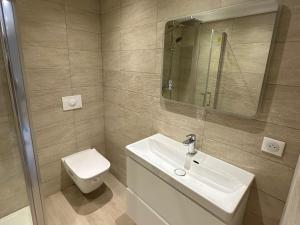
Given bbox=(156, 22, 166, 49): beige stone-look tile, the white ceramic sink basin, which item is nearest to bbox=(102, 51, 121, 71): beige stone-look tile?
bbox=(156, 22, 166, 49): beige stone-look tile

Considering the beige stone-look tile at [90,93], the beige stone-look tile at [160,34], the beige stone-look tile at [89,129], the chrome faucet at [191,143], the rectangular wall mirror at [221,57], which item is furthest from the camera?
the beige stone-look tile at [89,129]

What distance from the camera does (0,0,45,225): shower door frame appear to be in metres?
0.88

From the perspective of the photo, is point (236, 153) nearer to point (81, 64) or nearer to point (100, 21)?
point (81, 64)

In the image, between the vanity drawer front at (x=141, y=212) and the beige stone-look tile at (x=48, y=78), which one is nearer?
the vanity drawer front at (x=141, y=212)

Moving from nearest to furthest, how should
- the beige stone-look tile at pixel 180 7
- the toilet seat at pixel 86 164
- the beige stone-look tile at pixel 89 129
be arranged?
the beige stone-look tile at pixel 180 7
the toilet seat at pixel 86 164
the beige stone-look tile at pixel 89 129

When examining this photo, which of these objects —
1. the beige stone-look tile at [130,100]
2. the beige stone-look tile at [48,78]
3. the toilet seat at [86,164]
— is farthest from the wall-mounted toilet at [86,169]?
the beige stone-look tile at [48,78]

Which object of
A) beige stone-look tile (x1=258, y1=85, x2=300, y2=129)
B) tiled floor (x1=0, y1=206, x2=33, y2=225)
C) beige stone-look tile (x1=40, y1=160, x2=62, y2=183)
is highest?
beige stone-look tile (x1=258, y1=85, x2=300, y2=129)

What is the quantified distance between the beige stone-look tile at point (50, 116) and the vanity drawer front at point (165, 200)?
1.03 metres

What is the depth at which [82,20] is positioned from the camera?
1.81m

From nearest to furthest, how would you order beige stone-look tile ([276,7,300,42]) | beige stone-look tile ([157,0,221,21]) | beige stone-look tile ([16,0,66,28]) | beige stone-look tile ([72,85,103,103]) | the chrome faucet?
1. beige stone-look tile ([276,7,300,42])
2. beige stone-look tile ([157,0,221,21])
3. the chrome faucet
4. beige stone-look tile ([16,0,66,28])
5. beige stone-look tile ([72,85,103,103])

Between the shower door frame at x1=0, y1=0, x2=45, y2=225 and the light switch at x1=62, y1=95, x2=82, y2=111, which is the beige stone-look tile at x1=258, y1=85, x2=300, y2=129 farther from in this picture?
the light switch at x1=62, y1=95, x2=82, y2=111

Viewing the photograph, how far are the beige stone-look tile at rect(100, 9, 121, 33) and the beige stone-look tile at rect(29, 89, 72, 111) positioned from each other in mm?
812

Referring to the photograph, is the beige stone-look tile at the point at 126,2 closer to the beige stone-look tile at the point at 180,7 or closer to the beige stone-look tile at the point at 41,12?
the beige stone-look tile at the point at 180,7

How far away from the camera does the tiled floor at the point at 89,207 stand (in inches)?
67.2
